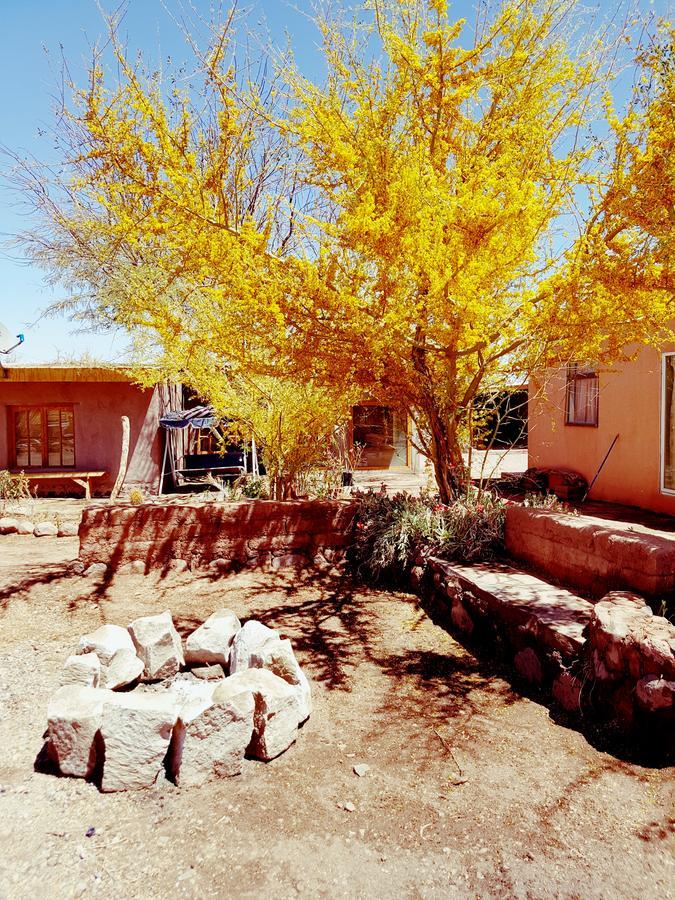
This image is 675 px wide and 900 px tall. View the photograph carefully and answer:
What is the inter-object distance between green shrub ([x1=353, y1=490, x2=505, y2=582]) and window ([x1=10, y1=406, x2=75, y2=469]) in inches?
330

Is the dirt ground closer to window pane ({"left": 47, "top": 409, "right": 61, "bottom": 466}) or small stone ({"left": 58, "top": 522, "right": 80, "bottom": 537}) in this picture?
small stone ({"left": 58, "top": 522, "right": 80, "bottom": 537})

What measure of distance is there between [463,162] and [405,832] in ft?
15.6

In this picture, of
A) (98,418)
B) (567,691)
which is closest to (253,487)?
(98,418)

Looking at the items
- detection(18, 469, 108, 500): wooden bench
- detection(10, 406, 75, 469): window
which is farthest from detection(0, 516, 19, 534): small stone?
detection(10, 406, 75, 469): window

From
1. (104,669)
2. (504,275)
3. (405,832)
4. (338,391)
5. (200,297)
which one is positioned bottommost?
(405,832)

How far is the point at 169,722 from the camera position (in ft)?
8.90

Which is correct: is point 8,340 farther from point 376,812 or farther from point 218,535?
point 376,812

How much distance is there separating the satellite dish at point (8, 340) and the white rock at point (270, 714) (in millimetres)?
9922

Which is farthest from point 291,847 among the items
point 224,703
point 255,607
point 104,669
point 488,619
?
point 255,607

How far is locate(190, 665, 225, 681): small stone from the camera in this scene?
3.70 m

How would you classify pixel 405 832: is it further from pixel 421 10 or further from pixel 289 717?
pixel 421 10

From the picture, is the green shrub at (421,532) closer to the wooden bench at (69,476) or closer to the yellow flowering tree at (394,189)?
the yellow flowering tree at (394,189)

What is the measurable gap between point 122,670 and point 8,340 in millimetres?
9739

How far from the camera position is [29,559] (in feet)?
22.2
